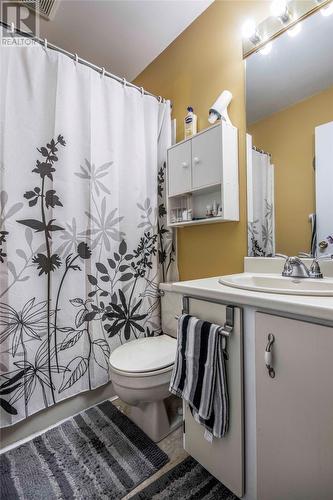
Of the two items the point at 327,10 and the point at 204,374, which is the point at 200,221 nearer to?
the point at 204,374

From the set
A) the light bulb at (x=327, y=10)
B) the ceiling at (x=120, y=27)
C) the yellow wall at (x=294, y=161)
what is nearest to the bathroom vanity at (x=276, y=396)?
the yellow wall at (x=294, y=161)

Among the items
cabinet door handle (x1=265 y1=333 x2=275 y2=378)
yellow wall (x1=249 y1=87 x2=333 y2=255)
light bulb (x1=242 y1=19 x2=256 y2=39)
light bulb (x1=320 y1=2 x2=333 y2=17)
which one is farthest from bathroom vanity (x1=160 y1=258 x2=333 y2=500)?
light bulb (x1=242 y1=19 x2=256 y2=39)

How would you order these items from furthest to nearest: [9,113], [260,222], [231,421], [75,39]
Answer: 1. [75,39]
2. [260,222]
3. [9,113]
4. [231,421]

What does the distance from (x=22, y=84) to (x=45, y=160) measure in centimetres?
38

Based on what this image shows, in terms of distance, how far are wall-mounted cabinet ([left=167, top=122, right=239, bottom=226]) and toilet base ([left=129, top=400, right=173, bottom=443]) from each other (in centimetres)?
106

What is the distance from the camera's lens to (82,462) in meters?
1.09

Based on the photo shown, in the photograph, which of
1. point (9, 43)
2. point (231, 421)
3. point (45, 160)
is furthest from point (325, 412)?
point (9, 43)

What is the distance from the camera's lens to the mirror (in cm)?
111

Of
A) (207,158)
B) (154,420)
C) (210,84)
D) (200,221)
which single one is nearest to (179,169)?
(207,158)

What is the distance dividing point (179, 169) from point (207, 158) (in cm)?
23

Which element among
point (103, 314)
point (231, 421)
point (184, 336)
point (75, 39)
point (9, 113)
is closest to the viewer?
point (231, 421)

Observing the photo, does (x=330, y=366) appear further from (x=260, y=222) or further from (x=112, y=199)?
(x=112, y=199)

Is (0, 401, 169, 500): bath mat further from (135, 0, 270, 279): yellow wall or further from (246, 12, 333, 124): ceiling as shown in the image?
(246, 12, 333, 124): ceiling

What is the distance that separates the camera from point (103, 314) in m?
1.48
